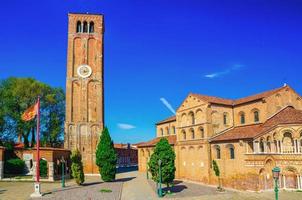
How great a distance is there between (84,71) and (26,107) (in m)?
11.4

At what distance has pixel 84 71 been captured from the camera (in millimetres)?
54938

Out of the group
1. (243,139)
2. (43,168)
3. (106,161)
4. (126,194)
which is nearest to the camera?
(126,194)

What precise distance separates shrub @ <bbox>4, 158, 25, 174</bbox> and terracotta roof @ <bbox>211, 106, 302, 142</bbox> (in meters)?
28.1

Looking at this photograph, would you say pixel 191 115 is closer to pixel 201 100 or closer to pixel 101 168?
pixel 201 100

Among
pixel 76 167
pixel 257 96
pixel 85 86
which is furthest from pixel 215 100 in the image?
pixel 85 86

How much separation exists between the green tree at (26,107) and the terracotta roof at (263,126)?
97.9ft

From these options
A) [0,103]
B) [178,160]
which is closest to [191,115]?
[178,160]

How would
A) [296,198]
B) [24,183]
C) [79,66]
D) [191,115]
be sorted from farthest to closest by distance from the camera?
[79,66] → [191,115] → [24,183] → [296,198]

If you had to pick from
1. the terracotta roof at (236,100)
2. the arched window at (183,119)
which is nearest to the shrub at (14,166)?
the arched window at (183,119)

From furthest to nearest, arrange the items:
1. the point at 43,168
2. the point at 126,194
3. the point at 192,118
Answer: the point at 192,118 < the point at 43,168 < the point at 126,194

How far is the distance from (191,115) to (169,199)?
18.9 metres

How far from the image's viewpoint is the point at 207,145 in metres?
41.5

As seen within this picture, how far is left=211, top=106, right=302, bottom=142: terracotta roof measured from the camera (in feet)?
114

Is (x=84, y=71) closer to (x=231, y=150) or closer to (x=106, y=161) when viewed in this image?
(x=106, y=161)
